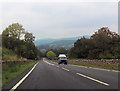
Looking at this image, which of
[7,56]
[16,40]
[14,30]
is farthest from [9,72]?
[14,30]

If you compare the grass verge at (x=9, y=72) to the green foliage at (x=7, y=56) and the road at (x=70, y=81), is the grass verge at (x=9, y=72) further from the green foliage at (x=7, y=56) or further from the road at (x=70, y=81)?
the green foliage at (x=7, y=56)

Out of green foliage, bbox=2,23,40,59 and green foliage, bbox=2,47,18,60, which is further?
green foliage, bbox=2,23,40,59

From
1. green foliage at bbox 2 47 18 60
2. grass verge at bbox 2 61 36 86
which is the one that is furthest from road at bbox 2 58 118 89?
green foliage at bbox 2 47 18 60

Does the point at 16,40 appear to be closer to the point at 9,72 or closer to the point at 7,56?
the point at 7,56

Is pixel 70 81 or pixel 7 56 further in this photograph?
pixel 7 56

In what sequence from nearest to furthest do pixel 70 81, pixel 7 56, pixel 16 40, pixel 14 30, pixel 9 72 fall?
pixel 70 81
pixel 9 72
pixel 7 56
pixel 16 40
pixel 14 30

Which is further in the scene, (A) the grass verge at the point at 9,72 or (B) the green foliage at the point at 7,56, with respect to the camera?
(B) the green foliage at the point at 7,56

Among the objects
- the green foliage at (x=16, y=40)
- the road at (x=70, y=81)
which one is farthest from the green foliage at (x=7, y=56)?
the road at (x=70, y=81)

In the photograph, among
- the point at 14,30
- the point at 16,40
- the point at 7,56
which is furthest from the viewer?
the point at 14,30

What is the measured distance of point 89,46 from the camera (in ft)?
300

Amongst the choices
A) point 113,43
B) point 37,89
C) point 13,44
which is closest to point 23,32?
point 13,44

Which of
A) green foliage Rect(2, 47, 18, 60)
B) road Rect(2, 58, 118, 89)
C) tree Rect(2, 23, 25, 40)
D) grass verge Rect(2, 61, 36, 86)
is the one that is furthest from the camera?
tree Rect(2, 23, 25, 40)

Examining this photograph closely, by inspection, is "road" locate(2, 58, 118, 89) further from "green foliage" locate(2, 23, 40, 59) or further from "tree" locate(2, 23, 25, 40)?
"tree" locate(2, 23, 25, 40)

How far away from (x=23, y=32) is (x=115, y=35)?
40798mm
